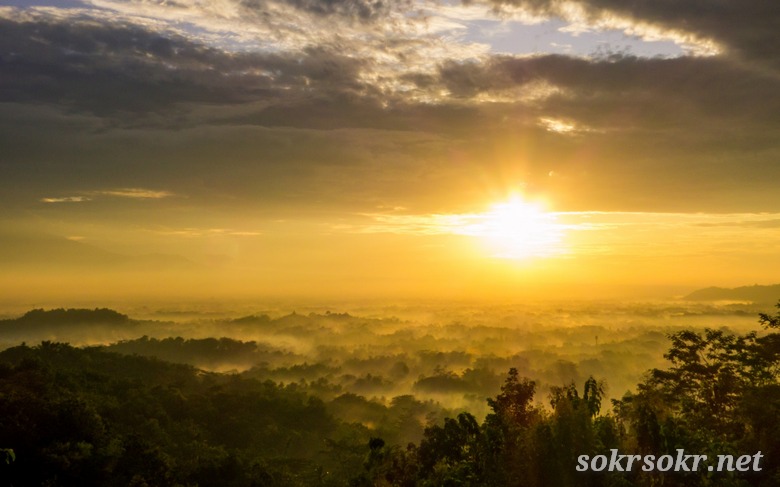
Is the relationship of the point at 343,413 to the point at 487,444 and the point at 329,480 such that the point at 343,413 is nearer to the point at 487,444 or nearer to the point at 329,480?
the point at 329,480

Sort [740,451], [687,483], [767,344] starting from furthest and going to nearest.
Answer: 1. [767,344]
2. [740,451]
3. [687,483]

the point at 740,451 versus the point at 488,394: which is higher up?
the point at 740,451

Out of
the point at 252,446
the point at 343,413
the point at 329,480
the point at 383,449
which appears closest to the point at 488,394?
the point at 343,413

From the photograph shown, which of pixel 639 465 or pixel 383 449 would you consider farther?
pixel 383 449

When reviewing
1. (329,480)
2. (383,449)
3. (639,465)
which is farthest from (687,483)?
(329,480)

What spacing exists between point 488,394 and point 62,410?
530 feet

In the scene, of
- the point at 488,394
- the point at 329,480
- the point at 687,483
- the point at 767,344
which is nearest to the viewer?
the point at 687,483

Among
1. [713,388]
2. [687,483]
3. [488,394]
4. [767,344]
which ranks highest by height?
[767,344]

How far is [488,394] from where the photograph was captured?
191m

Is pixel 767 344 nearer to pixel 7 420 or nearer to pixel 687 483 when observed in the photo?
pixel 687 483

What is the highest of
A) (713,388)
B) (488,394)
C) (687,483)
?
(713,388)

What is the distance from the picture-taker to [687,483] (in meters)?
29.1

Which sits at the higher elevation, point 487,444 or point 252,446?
point 487,444

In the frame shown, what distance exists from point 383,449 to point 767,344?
101 ft
